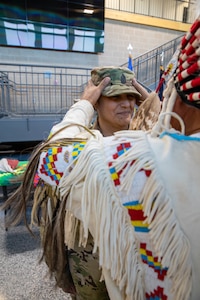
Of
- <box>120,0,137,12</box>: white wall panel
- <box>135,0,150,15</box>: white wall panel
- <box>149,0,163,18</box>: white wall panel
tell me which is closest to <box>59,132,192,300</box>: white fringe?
<box>120,0,137,12</box>: white wall panel

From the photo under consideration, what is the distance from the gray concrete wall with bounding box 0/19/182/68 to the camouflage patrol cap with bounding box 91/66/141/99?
16.1 feet

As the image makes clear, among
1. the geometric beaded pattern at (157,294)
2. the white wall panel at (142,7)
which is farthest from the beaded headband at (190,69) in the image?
the white wall panel at (142,7)

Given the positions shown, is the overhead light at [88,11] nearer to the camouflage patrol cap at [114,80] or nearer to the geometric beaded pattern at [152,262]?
the camouflage patrol cap at [114,80]

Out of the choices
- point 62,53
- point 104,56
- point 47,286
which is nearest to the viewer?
point 47,286

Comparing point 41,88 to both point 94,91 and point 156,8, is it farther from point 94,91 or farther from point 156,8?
point 94,91

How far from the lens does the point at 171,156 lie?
42cm

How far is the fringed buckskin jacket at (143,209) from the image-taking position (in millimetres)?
409

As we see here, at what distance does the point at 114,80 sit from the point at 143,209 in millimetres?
668

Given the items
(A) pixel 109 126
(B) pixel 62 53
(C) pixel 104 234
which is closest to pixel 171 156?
(C) pixel 104 234

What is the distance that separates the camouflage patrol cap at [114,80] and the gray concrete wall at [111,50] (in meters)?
4.91

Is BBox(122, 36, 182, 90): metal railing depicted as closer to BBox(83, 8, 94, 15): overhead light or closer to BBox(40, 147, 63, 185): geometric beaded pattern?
BBox(83, 8, 94, 15): overhead light

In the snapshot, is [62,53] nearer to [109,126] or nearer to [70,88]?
[70,88]

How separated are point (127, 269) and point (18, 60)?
563 centimetres

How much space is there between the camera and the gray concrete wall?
527 centimetres
